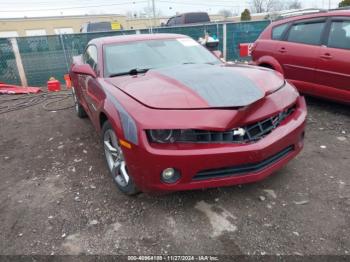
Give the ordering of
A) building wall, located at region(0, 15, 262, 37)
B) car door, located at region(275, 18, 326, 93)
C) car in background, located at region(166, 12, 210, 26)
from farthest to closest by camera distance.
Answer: building wall, located at region(0, 15, 262, 37), car in background, located at region(166, 12, 210, 26), car door, located at region(275, 18, 326, 93)

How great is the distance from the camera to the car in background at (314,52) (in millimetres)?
4629

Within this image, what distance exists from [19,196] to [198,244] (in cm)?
201

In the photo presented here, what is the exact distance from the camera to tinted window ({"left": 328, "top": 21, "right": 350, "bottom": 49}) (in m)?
4.61

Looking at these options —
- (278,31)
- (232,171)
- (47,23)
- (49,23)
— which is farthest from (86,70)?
(49,23)

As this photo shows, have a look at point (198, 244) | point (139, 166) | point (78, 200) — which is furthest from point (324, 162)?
point (78, 200)

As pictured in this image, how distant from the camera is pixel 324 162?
3.51 metres

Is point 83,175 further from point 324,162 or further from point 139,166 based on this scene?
point 324,162

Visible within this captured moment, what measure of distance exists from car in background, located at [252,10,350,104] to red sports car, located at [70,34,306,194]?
1.92 metres

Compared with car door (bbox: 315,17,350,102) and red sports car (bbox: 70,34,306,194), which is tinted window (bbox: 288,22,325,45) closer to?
car door (bbox: 315,17,350,102)

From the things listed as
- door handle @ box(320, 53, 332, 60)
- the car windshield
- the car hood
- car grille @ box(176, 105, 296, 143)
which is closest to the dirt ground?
car grille @ box(176, 105, 296, 143)

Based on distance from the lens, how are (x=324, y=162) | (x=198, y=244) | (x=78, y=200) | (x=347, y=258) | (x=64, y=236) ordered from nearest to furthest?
(x=347, y=258) → (x=198, y=244) → (x=64, y=236) → (x=78, y=200) → (x=324, y=162)

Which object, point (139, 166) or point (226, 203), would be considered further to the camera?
point (226, 203)

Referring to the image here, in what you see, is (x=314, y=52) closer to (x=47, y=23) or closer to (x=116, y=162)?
(x=116, y=162)

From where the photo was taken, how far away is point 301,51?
5246 millimetres
